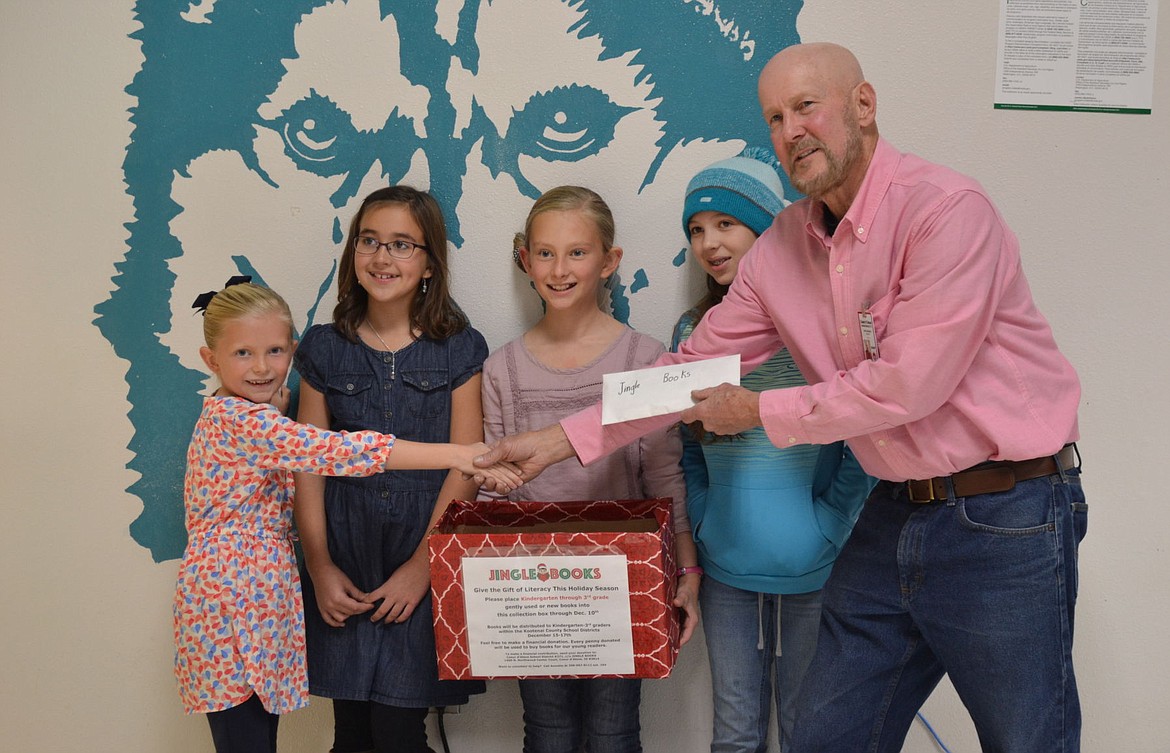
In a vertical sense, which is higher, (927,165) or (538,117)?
(538,117)

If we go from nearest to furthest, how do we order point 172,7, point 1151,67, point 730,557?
point 730,557, point 1151,67, point 172,7

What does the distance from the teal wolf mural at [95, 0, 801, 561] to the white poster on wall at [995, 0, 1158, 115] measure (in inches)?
21.6

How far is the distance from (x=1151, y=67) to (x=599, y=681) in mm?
2008

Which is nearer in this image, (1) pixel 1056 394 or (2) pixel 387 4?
(1) pixel 1056 394

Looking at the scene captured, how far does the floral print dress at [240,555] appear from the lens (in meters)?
2.05

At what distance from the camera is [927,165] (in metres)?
1.77

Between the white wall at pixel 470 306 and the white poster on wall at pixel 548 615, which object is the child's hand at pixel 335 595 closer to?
the white poster on wall at pixel 548 615

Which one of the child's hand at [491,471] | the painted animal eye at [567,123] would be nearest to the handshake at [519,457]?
the child's hand at [491,471]

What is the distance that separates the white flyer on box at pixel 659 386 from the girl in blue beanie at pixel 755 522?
303 mm

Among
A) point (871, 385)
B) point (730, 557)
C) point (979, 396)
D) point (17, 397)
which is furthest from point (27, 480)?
point (979, 396)

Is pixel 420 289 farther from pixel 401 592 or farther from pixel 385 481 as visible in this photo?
pixel 401 592

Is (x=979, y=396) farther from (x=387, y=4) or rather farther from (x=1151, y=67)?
(x=387, y=4)

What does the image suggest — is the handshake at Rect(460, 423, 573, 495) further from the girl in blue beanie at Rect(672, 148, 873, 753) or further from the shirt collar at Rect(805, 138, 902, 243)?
the shirt collar at Rect(805, 138, 902, 243)

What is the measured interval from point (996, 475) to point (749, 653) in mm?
822
